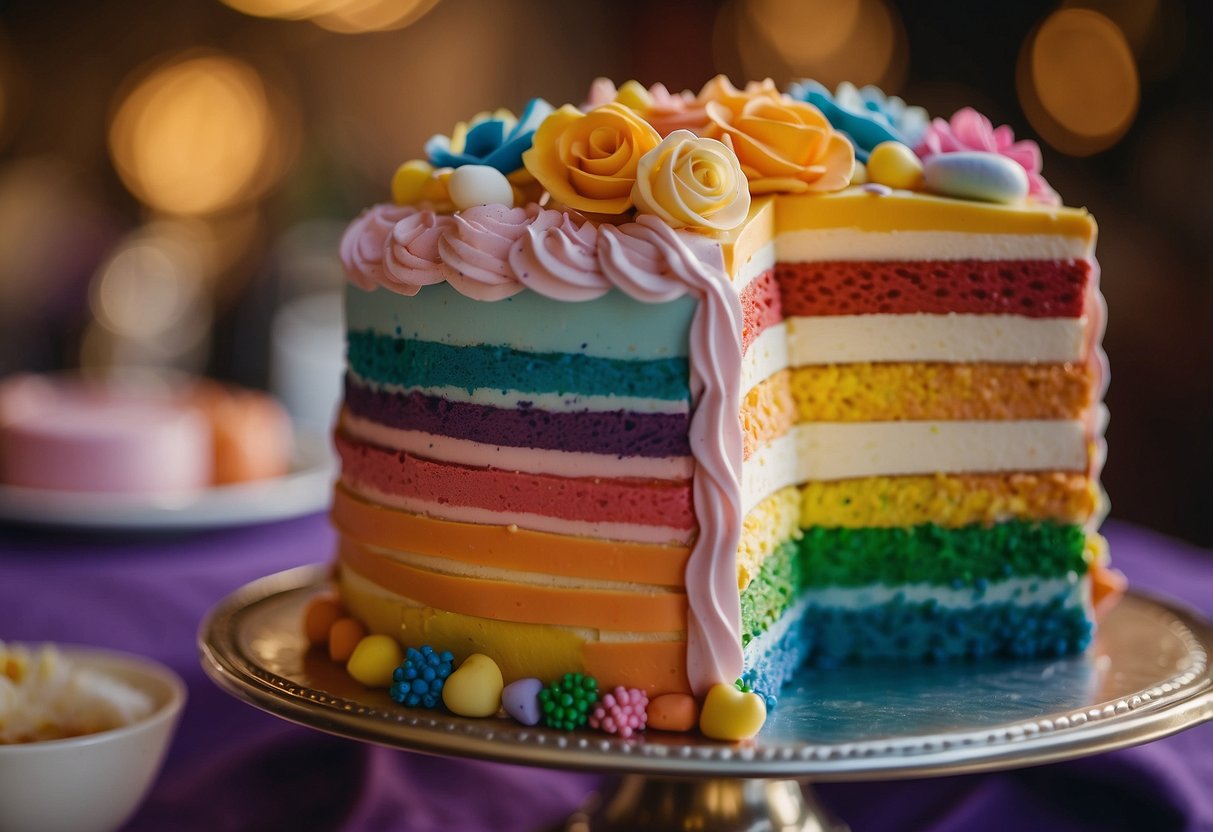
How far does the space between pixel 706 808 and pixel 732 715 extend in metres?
0.43

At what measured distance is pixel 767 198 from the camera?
2041 millimetres

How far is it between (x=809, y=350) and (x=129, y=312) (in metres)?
5.68

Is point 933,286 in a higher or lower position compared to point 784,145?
lower

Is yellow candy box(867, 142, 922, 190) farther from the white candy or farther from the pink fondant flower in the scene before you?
the white candy

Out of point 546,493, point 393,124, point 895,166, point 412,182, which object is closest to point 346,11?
point 393,124

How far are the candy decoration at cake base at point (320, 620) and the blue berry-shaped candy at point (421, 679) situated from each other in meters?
0.32

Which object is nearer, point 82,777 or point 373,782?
point 82,777

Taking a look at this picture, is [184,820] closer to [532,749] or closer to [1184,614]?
[532,749]

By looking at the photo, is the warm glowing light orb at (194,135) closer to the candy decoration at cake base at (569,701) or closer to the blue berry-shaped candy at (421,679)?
the blue berry-shaped candy at (421,679)

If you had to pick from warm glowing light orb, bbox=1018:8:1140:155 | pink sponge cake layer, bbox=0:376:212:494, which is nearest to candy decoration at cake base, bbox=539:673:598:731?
pink sponge cake layer, bbox=0:376:212:494

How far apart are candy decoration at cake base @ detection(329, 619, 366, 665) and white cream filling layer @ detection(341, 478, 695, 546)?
0.23 meters

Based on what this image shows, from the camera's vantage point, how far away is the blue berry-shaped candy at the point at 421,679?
1.81 meters

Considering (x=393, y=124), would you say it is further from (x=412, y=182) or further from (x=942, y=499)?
(x=942, y=499)

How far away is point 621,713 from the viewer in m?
1.71
